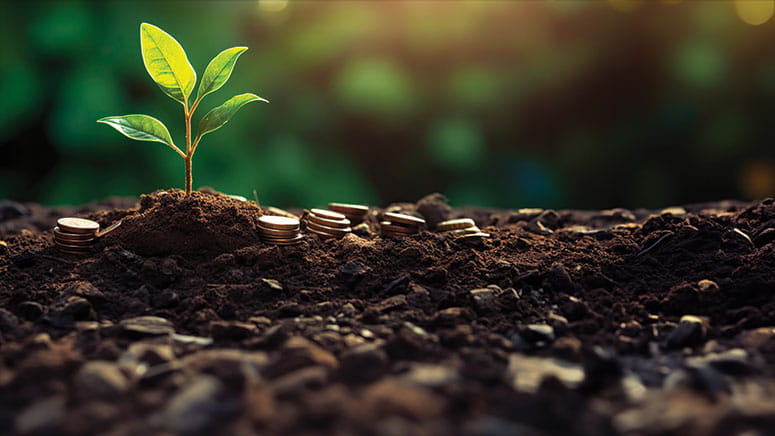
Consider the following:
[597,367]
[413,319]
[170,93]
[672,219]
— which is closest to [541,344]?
[597,367]

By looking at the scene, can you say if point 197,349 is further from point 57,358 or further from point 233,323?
point 57,358

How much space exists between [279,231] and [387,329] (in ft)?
3.31

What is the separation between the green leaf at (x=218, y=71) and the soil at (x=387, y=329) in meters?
0.55

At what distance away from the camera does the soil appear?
1.70 metres

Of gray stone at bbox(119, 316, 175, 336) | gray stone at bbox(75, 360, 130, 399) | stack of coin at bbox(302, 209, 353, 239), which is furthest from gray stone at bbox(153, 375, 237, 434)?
stack of coin at bbox(302, 209, 353, 239)

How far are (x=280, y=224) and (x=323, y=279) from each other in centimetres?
42

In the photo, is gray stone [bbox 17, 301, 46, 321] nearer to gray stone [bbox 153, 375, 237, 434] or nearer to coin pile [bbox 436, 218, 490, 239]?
gray stone [bbox 153, 375, 237, 434]

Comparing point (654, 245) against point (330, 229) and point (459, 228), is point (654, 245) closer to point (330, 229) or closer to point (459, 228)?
point (459, 228)

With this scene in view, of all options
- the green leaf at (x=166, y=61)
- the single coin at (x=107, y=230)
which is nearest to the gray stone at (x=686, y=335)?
the green leaf at (x=166, y=61)

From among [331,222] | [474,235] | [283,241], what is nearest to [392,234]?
[331,222]

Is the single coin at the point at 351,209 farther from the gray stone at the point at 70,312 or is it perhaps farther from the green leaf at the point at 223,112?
the gray stone at the point at 70,312

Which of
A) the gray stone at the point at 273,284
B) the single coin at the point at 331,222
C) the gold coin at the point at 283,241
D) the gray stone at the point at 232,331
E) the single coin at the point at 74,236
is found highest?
the single coin at the point at 331,222

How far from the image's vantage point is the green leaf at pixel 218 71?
3.30 m

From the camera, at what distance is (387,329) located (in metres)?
2.44
